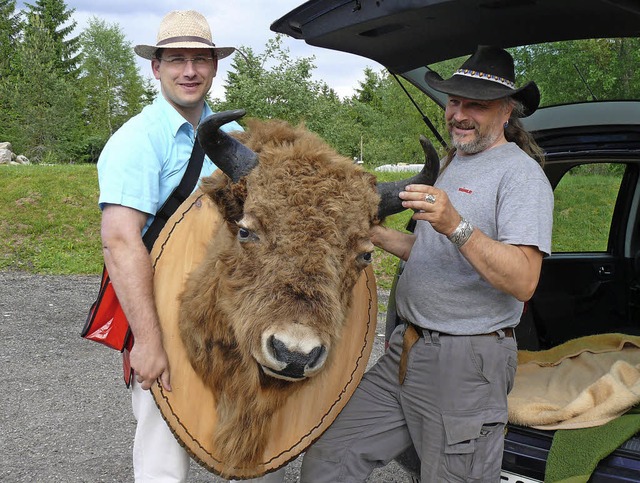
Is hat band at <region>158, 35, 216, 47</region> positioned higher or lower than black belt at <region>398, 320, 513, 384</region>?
higher

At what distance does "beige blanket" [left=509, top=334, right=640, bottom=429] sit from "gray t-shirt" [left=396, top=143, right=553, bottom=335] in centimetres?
64

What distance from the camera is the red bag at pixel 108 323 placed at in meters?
3.45

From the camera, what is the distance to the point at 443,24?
3611 millimetres

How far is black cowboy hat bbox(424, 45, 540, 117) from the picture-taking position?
351cm

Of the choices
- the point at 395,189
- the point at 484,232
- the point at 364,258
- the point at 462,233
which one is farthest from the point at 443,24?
the point at 364,258

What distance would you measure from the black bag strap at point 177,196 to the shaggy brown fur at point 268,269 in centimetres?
33

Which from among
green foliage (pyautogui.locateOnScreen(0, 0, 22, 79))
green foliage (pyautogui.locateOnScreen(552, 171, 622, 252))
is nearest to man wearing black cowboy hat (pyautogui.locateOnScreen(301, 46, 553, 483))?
→ green foliage (pyautogui.locateOnScreen(552, 171, 622, 252))

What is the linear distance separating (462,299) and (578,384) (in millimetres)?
1615

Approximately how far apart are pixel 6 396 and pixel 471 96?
5882 mm

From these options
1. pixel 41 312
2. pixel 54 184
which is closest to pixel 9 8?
pixel 54 184

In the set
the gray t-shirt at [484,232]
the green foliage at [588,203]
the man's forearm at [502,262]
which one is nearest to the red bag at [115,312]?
the gray t-shirt at [484,232]

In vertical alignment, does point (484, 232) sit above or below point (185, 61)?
below

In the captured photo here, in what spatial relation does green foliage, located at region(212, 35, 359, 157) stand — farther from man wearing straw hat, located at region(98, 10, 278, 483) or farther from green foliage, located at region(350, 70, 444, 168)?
man wearing straw hat, located at region(98, 10, 278, 483)

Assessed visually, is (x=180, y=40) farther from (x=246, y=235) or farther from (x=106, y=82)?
(x=106, y=82)
